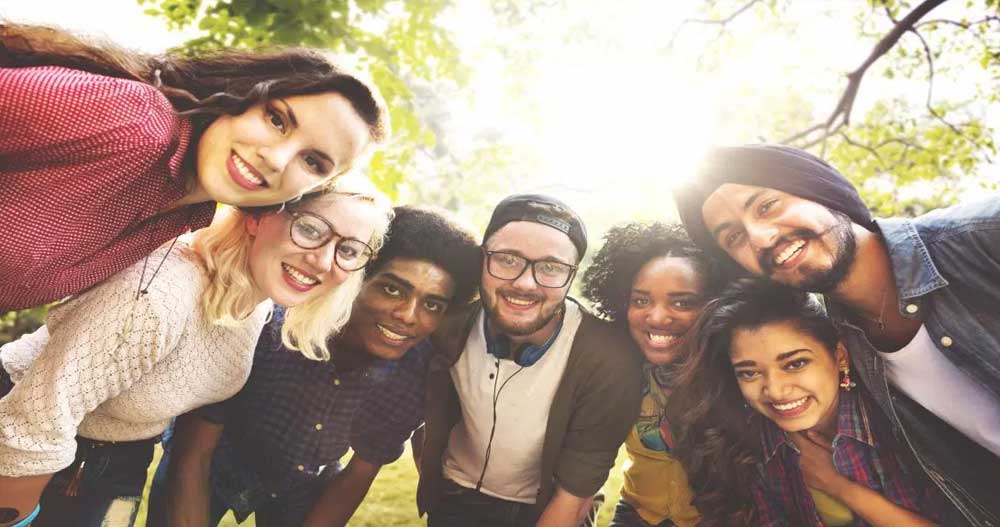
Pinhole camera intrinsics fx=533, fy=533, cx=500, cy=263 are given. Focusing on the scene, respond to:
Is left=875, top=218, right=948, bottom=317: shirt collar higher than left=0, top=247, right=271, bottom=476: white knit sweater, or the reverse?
left=875, top=218, right=948, bottom=317: shirt collar

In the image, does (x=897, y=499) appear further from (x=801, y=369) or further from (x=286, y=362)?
(x=286, y=362)

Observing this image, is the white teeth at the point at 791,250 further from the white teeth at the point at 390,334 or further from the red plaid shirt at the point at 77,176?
the red plaid shirt at the point at 77,176

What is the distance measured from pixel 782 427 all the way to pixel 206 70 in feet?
9.86

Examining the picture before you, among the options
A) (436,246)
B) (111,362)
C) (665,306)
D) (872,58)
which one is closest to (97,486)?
(111,362)

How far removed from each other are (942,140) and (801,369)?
599 cm

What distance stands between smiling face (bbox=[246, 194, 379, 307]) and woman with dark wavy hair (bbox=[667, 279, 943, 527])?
190cm

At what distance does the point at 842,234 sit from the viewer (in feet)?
8.59

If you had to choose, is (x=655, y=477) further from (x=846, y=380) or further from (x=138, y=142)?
(x=138, y=142)

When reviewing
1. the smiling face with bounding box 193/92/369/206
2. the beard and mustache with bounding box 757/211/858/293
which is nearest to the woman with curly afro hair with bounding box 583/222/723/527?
the beard and mustache with bounding box 757/211/858/293

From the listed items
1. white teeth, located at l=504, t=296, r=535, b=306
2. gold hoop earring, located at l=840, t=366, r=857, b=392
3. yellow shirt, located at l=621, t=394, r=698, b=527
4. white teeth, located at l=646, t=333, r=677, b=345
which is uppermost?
gold hoop earring, located at l=840, t=366, r=857, b=392

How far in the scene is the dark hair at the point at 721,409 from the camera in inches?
110

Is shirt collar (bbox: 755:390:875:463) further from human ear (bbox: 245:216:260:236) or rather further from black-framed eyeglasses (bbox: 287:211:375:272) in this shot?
human ear (bbox: 245:216:260:236)

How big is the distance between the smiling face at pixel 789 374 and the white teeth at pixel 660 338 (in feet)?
1.13

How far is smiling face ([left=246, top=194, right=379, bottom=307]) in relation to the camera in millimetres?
2342
